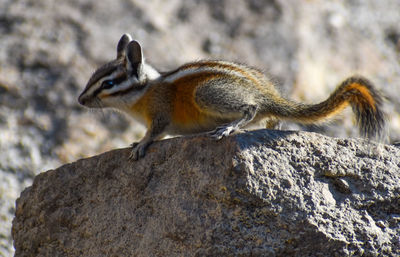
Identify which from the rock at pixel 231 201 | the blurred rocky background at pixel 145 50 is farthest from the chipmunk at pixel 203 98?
the blurred rocky background at pixel 145 50

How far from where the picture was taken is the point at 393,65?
810 centimetres

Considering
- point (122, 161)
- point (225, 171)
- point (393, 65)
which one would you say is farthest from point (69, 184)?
point (393, 65)

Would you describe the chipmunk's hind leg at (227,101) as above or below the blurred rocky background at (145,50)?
below

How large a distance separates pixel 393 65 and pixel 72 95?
3.87 meters

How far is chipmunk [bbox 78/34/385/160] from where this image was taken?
4438 mm

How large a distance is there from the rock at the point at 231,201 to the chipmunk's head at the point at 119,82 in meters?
0.61

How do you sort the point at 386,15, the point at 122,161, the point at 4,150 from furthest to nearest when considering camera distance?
1. the point at 386,15
2. the point at 4,150
3. the point at 122,161

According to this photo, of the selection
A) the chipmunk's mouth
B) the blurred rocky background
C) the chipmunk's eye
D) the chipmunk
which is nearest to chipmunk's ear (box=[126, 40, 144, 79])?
the chipmunk

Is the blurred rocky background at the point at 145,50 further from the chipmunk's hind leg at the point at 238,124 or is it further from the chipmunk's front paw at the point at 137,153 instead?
the chipmunk's front paw at the point at 137,153

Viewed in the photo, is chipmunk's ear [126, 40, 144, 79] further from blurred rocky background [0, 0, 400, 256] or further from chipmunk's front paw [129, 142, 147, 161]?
blurred rocky background [0, 0, 400, 256]

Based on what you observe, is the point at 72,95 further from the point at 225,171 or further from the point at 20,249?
the point at 225,171

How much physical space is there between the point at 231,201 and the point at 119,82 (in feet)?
5.52

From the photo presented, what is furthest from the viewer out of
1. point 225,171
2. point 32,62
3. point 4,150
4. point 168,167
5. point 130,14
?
point 130,14

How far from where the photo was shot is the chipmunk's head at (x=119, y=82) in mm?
4906
